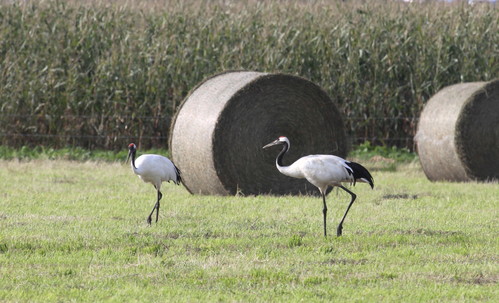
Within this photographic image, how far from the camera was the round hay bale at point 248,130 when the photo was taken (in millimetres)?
14258

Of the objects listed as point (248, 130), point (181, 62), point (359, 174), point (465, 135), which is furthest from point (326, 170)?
point (181, 62)

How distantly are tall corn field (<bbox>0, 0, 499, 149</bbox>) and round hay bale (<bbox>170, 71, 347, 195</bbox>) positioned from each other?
21.3 feet

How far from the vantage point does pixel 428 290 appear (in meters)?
7.54

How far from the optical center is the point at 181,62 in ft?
71.1

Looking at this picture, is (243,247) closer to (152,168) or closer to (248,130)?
(152,168)

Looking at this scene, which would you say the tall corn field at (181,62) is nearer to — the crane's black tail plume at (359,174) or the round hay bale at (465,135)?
the round hay bale at (465,135)

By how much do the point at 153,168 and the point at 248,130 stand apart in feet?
10.4

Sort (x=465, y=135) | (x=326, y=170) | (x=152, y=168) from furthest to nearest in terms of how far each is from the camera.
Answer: (x=465, y=135)
(x=152, y=168)
(x=326, y=170)

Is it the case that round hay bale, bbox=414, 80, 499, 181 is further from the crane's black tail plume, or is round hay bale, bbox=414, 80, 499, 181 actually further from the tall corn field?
the crane's black tail plume

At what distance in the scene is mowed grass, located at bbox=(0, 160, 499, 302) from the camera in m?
7.52

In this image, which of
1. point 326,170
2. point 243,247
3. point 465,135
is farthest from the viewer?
point 465,135

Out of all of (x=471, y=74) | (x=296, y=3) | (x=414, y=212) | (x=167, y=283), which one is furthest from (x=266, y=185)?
(x=296, y=3)

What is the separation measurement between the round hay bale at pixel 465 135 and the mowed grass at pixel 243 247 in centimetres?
230

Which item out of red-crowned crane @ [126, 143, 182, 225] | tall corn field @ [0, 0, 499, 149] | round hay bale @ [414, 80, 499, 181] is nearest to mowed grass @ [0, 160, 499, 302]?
red-crowned crane @ [126, 143, 182, 225]
